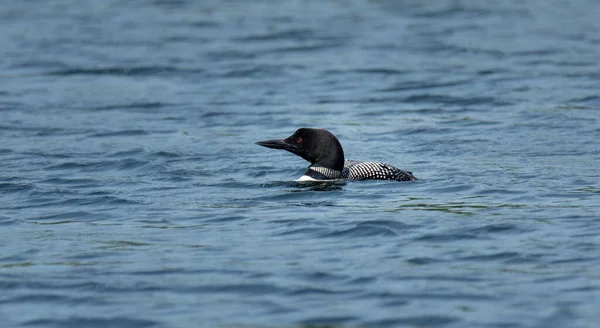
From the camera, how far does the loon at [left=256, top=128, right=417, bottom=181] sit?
973 cm

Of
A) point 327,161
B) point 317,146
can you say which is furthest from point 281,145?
point 327,161

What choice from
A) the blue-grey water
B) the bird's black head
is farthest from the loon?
the blue-grey water

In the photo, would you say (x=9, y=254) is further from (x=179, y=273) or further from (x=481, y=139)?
(x=481, y=139)

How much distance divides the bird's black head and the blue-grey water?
0.92 feet

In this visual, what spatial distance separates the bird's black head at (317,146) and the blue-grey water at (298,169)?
28 centimetres

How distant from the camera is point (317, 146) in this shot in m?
9.90

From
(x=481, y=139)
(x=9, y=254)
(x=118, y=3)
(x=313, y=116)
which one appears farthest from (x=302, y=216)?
(x=118, y=3)

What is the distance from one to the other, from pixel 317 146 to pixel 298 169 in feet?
3.82

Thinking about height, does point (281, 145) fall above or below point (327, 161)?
above

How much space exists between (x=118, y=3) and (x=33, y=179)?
14.7 m

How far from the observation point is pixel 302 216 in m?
8.34

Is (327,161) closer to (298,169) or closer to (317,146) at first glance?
(317,146)

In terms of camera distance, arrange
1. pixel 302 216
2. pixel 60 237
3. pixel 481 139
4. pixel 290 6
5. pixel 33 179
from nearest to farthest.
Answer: pixel 60 237, pixel 302 216, pixel 33 179, pixel 481 139, pixel 290 6

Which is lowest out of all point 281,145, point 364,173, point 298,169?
point 298,169
